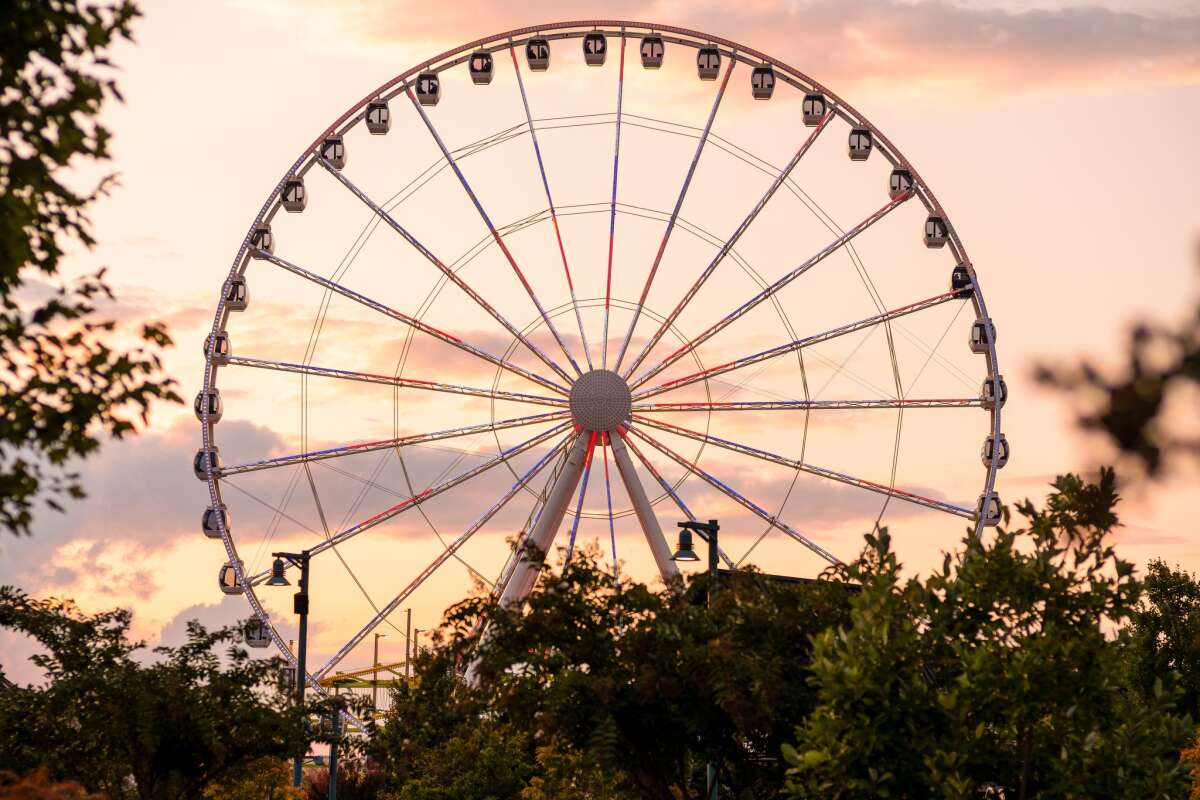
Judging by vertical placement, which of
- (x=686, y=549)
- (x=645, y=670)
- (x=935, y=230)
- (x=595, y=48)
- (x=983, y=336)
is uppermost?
(x=595, y=48)

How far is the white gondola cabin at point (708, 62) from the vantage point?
43188 mm

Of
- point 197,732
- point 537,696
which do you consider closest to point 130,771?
point 197,732

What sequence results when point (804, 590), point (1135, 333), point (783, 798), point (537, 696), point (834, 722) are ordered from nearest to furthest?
1. point (1135, 333)
2. point (834, 722)
3. point (537, 696)
4. point (804, 590)
5. point (783, 798)

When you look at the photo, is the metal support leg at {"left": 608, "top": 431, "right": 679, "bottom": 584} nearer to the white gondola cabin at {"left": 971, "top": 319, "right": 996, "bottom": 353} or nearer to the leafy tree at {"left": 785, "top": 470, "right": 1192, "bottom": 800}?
the white gondola cabin at {"left": 971, "top": 319, "right": 996, "bottom": 353}

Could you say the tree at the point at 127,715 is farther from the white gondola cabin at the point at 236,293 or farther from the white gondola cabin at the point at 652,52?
the white gondola cabin at the point at 652,52

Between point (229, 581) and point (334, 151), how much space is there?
11.2 m

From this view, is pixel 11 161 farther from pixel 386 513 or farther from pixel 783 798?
pixel 386 513

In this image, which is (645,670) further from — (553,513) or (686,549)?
(553,513)

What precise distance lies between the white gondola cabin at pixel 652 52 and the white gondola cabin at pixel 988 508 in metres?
13.8

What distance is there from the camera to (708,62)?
43.2m

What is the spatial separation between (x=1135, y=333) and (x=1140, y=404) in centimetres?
21

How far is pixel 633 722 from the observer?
22828 mm

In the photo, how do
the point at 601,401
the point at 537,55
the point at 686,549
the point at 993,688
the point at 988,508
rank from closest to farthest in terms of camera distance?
the point at 993,688 < the point at 686,549 < the point at 601,401 < the point at 988,508 < the point at 537,55

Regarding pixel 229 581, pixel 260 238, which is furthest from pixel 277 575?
pixel 260 238
